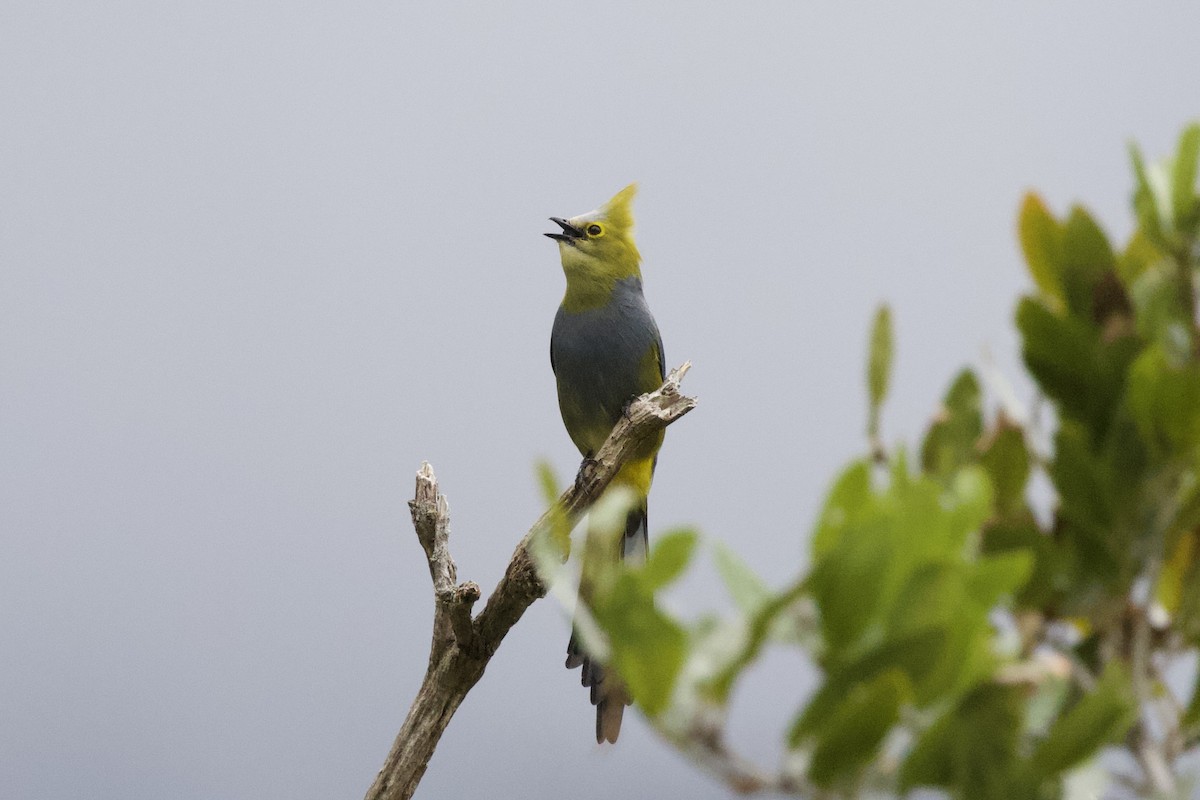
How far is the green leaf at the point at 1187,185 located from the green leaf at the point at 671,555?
596mm

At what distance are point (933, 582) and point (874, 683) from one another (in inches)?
3.8

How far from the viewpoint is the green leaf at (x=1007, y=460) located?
1131 mm

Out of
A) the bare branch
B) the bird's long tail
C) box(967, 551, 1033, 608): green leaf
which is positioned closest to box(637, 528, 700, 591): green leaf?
box(967, 551, 1033, 608): green leaf

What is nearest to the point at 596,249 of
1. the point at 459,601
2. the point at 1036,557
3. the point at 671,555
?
the point at 459,601

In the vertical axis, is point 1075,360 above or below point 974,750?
above

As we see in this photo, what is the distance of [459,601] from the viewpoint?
3.61 m

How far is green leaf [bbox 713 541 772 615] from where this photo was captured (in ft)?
3.37

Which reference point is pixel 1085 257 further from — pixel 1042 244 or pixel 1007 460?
pixel 1007 460

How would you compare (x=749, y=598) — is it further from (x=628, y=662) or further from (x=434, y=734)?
(x=434, y=734)

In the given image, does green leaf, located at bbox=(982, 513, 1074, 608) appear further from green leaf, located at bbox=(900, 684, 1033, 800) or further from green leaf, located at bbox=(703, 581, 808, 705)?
green leaf, located at bbox=(703, 581, 808, 705)

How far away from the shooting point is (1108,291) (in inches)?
45.1

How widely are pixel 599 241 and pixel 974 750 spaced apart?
129 inches

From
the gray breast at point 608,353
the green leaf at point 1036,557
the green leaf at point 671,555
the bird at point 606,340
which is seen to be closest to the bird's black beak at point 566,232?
the bird at point 606,340

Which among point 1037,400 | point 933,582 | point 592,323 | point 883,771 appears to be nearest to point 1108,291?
point 1037,400
